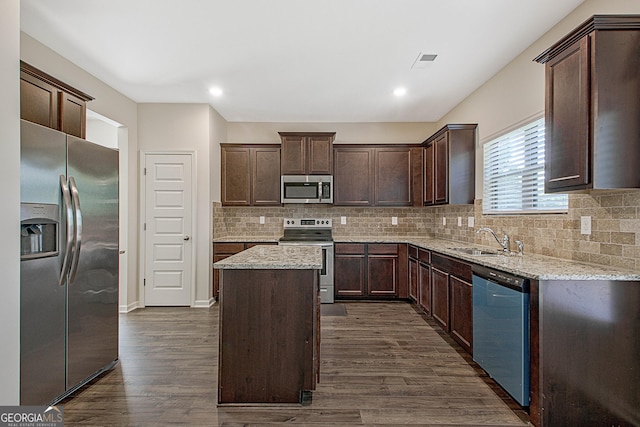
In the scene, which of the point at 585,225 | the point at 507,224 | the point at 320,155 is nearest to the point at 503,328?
the point at 585,225

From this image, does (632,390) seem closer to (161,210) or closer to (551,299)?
(551,299)

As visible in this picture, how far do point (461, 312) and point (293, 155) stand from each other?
3.18 metres

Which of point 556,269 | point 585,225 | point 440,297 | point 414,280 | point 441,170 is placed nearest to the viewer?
point 556,269

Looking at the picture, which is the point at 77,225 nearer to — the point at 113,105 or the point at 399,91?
the point at 113,105

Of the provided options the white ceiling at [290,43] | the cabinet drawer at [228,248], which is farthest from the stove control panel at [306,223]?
the white ceiling at [290,43]

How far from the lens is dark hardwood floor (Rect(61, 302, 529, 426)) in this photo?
2.06 metres

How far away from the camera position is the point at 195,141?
4.57m

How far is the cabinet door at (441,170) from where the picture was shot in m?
4.08

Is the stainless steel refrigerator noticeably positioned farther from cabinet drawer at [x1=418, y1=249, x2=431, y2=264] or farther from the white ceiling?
cabinet drawer at [x1=418, y1=249, x2=431, y2=264]

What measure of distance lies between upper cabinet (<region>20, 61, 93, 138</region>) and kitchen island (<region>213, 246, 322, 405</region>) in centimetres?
169

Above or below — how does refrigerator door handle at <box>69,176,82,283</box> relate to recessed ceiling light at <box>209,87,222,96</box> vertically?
below

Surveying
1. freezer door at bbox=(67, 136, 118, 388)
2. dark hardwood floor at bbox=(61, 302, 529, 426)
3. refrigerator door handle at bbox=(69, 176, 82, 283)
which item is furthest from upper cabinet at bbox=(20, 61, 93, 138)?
dark hardwood floor at bbox=(61, 302, 529, 426)

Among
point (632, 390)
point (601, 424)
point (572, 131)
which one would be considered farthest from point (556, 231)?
point (601, 424)

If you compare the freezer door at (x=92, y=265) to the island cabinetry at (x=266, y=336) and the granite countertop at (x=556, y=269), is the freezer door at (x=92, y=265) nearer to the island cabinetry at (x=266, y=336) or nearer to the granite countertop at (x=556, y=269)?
the island cabinetry at (x=266, y=336)
